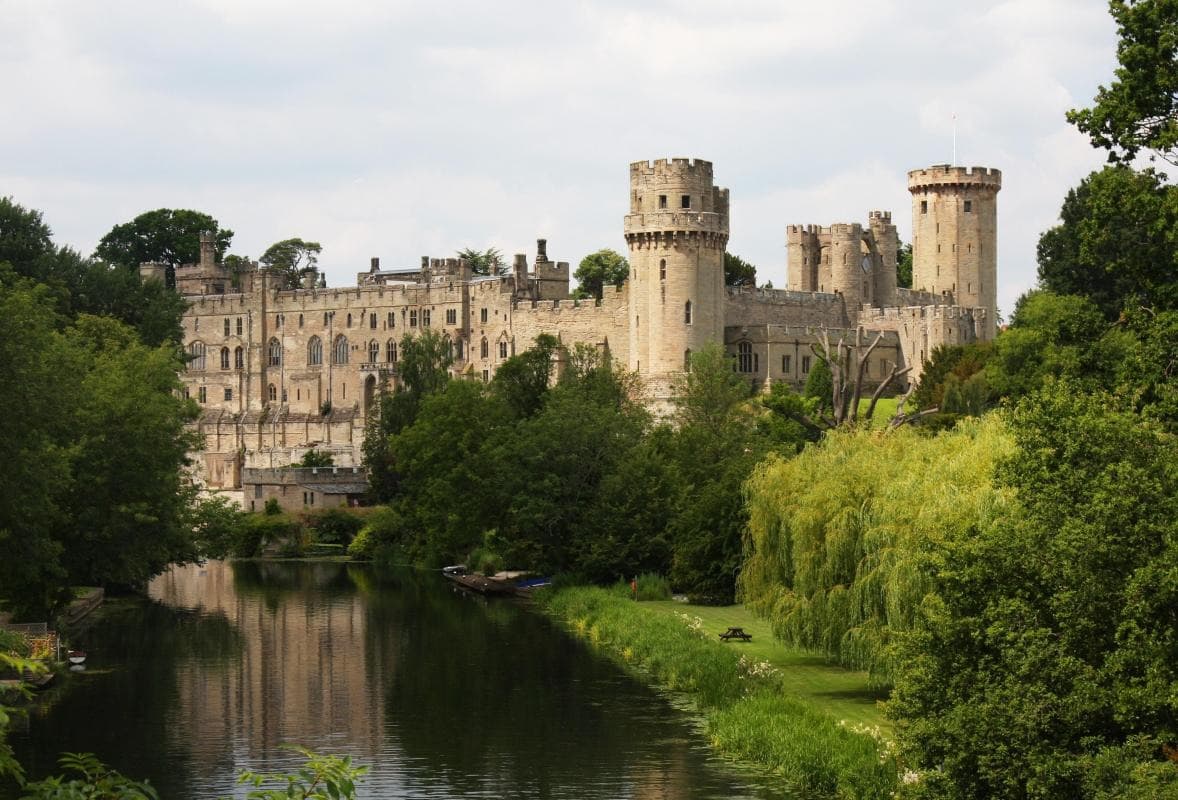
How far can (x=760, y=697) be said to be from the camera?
98.6 ft

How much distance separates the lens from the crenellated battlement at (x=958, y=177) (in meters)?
92.8

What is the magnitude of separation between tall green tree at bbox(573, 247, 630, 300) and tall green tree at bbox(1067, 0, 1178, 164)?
89.9 meters

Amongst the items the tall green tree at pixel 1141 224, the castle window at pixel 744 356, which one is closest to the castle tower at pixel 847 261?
the castle window at pixel 744 356

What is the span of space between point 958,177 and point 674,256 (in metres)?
19.5

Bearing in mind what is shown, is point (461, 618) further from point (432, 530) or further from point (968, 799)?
point (968, 799)

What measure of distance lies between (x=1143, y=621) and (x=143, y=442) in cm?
3089

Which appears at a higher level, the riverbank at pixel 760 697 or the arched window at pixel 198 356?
the arched window at pixel 198 356

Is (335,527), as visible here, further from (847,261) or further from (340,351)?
(847,261)

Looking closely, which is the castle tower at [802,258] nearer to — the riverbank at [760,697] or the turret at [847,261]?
the turret at [847,261]

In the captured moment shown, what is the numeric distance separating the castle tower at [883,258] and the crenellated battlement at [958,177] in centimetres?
382

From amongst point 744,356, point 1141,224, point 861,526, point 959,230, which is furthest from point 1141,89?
point 959,230

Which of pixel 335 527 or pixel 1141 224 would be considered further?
pixel 335 527

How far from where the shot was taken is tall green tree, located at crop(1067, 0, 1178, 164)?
22.8 meters

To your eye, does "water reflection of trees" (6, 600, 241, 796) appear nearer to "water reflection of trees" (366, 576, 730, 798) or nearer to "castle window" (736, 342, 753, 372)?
"water reflection of trees" (366, 576, 730, 798)
